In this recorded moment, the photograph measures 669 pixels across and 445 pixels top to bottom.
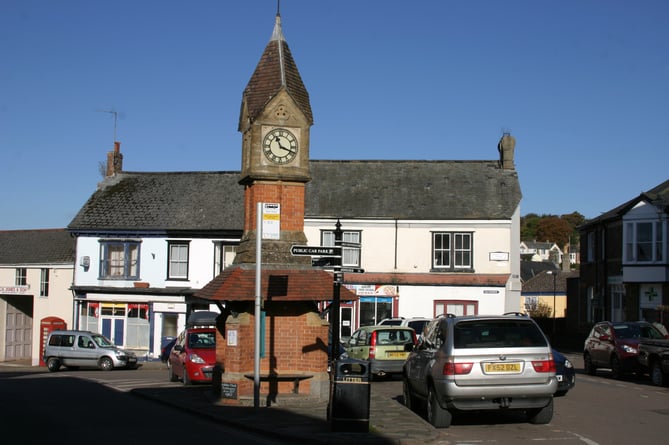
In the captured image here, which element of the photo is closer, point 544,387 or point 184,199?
point 544,387

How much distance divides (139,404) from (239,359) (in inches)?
135

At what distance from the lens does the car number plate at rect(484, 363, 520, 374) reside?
39.3ft

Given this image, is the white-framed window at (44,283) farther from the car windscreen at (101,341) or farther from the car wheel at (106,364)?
the car wheel at (106,364)

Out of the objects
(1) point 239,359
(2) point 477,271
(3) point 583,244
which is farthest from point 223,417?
(3) point 583,244

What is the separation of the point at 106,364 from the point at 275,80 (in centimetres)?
2186

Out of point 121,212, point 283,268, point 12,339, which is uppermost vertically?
point 121,212

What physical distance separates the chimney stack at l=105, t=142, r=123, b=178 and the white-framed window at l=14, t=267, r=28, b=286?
6900mm

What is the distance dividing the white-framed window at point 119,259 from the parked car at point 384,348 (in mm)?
→ 19215

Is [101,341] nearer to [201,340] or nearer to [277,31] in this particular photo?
[201,340]

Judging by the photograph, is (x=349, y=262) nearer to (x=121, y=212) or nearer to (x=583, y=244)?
(x=121, y=212)

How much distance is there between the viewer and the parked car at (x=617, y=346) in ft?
75.7

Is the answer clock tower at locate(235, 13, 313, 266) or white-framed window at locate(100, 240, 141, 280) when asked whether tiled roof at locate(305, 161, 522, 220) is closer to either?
white-framed window at locate(100, 240, 141, 280)

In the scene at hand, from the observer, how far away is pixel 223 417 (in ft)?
46.0

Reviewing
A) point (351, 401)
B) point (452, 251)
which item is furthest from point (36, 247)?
point (351, 401)
